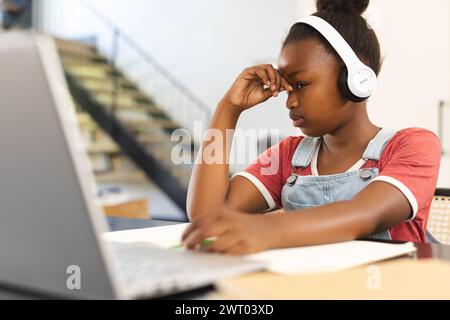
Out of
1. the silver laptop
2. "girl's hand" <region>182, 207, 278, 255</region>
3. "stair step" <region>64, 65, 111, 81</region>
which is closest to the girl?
"girl's hand" <region>182, 207, 278, 255</region>

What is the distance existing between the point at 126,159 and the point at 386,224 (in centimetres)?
429

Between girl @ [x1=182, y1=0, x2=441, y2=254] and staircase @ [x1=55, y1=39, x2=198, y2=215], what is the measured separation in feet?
10.8

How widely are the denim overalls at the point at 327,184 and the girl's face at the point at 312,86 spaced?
97mm

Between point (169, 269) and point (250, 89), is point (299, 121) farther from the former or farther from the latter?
point (169, 269)

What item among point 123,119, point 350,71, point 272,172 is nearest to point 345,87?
point 350,71

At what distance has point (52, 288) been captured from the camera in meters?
0.39

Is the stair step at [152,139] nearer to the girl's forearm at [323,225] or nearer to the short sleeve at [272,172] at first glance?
the short sleeve at [272,172]

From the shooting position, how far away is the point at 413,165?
0.84 meters

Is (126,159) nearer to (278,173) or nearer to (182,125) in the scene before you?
(182,125)

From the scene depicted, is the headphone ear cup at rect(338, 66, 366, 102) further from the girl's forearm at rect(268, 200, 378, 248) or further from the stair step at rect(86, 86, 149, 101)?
the stair step at rect(86, 86, 149, 101)

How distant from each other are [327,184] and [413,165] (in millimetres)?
182

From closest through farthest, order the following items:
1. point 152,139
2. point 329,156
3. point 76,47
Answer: point 329,156
point 152,139
point 76,47

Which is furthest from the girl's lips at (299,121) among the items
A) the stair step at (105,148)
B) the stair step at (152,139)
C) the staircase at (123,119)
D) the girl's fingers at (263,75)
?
the stair step at (105,148)

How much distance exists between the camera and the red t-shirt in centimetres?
79
